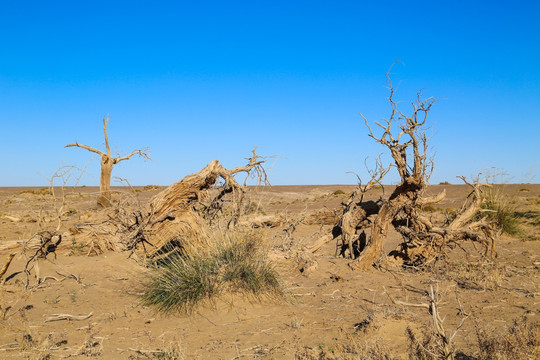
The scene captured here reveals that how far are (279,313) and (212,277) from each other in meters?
1.02

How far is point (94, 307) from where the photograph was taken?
240 inches

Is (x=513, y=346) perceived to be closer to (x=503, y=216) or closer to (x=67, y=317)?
(x=67, y=317)

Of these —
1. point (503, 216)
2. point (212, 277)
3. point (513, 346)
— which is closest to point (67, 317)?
point (212, 277)

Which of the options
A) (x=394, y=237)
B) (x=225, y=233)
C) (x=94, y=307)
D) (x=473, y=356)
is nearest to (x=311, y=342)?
(x=473, y=356)

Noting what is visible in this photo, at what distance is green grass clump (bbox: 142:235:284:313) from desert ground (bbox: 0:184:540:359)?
5.0 inches

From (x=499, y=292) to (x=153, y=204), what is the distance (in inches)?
230

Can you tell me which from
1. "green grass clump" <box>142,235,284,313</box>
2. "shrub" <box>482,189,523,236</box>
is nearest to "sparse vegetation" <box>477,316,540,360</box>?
"green grass clump" <box>142,235,284,313</box>

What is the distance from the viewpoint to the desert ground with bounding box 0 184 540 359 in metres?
4.29

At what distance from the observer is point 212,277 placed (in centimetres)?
586

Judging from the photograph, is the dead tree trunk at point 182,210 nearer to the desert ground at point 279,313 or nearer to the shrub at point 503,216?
the desert ground at point 279,313

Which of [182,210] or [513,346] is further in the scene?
[182,210]

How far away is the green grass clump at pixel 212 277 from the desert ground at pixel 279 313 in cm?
13

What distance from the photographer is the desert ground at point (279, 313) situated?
4289mm

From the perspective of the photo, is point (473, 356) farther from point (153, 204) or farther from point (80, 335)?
point (153, 204)
